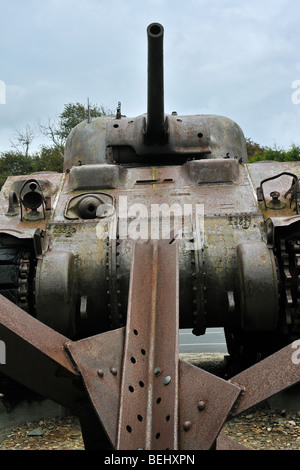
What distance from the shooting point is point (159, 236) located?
5531 mm

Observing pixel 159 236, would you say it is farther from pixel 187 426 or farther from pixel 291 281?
pixel 187 426

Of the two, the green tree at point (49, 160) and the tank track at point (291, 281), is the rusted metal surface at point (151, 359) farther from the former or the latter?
the green tree at point (49, 160)

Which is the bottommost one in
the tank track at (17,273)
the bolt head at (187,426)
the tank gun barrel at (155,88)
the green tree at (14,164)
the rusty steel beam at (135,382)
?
the bolt head at (187,426)

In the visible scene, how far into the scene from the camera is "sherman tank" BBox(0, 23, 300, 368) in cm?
525

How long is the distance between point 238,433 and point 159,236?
6.48ft

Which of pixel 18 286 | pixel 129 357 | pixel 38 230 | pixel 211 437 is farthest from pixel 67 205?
pixel 211 437

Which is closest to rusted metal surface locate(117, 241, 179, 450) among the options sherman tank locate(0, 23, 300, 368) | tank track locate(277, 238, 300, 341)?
sherman tank locate(0, 23, 300, 368)

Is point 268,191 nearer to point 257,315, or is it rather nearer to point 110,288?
point 257,315

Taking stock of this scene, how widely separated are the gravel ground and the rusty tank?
766mm

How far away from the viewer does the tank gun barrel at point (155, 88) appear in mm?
5582

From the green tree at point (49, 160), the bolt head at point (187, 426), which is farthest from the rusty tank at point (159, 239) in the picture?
the green tree at point (49, 160)

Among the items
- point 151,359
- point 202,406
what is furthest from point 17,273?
point 202,406

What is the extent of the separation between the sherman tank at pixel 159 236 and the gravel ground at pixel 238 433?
80cm

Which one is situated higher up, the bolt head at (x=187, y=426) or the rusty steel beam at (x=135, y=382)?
the rusty steel beam at (x=135, y=382)
